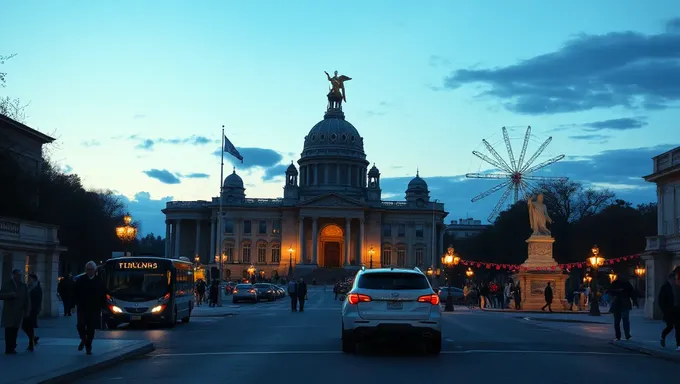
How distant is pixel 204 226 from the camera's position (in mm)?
156625

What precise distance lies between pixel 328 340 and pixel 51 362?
926 cm

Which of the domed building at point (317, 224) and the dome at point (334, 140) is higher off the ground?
the dome at point (334, 140)

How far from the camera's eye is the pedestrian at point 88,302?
19391 millimetres

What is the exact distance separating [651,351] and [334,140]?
13925 cm

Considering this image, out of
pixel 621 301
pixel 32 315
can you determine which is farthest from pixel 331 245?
pixel 32 315

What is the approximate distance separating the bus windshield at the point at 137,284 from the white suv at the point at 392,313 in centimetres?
1348

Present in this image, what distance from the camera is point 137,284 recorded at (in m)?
32.2

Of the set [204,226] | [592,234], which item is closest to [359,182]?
[204,226]

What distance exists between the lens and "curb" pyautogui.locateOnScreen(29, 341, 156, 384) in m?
14.9

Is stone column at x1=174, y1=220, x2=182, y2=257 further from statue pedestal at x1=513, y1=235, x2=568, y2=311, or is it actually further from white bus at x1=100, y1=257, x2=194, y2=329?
white bus at x1=100, y1=257, x2=194, y2=329

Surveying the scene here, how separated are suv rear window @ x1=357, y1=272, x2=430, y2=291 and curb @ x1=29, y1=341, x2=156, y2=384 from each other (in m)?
5.02

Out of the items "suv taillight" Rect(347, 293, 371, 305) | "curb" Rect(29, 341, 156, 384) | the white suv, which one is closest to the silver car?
"curb" Rect(29, 341, 156, 384)

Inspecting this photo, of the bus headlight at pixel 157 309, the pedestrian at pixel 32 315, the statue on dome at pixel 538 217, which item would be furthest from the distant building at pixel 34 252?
the statue on dome at pixel 538 217

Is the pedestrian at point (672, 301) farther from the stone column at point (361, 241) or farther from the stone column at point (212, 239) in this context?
the stone column at point (212, 239)
